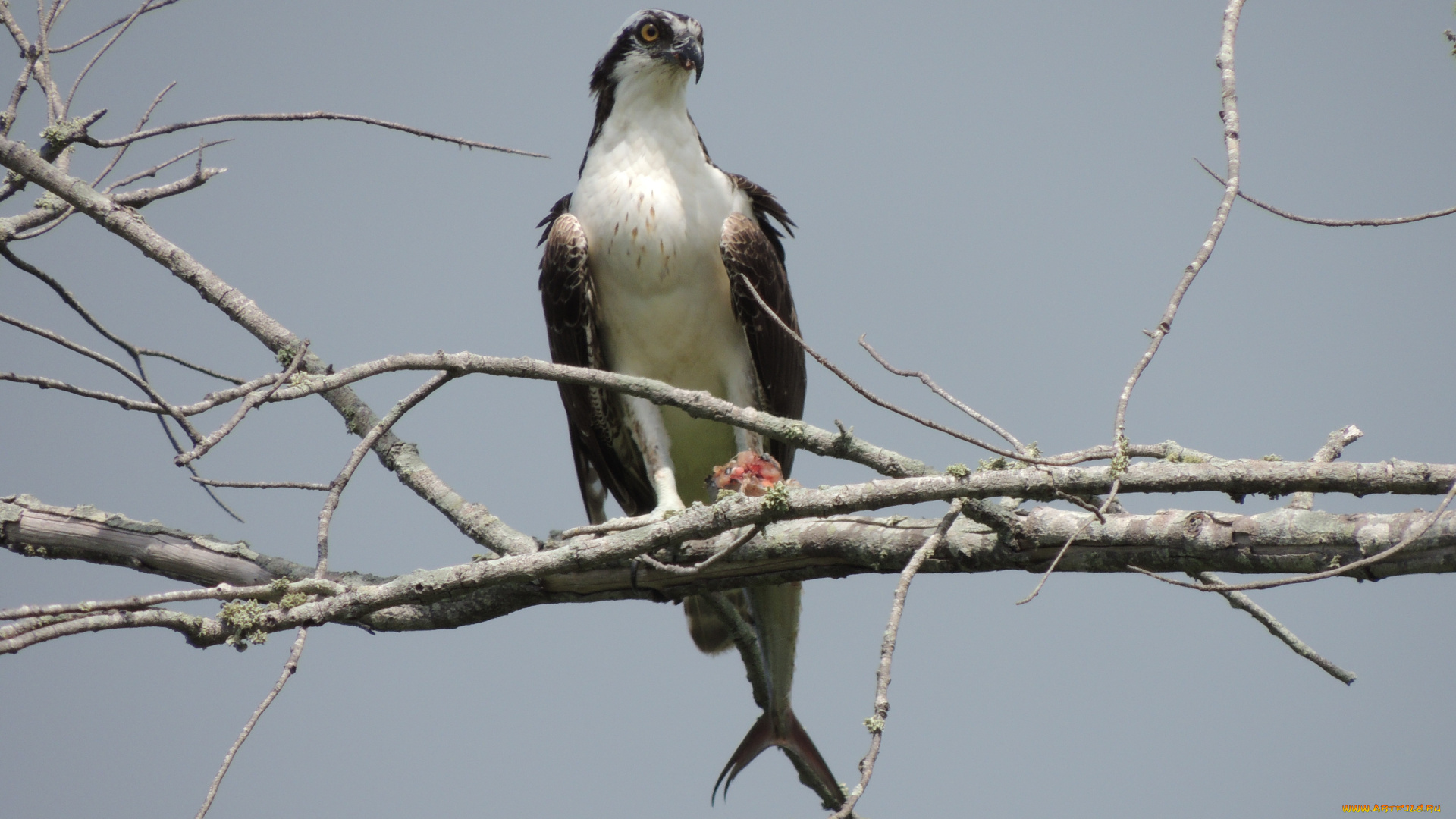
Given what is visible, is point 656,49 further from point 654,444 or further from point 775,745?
point 775,745

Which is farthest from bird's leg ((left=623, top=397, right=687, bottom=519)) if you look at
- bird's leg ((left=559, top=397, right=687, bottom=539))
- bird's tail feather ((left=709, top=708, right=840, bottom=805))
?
bird's tail feather ((left=709, top=708, right=840, bottom=805))

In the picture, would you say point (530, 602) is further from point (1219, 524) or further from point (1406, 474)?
point (1406, 474)

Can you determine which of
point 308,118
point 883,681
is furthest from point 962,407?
point 308,118

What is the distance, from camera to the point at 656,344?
550cm

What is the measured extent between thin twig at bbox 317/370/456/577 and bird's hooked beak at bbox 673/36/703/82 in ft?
8.78

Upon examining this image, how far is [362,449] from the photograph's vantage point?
3.21 metres

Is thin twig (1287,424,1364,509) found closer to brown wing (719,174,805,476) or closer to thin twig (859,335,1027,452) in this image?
thin twig (859,335,1027,452)

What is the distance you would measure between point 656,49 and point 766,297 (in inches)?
51.7

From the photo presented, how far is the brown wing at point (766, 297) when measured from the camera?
5.36 meters

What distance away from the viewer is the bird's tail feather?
4656mm

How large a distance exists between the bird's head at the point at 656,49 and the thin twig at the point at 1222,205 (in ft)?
10.1

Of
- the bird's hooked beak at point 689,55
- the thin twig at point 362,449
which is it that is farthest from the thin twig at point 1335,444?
the bird's hooked beak at point 689,55

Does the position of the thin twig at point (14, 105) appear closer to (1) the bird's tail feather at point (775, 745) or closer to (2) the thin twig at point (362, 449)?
(2) the thin twig at point (362, 449)

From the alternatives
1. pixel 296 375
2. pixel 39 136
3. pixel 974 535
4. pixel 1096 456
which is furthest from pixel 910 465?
pixel 39 136
